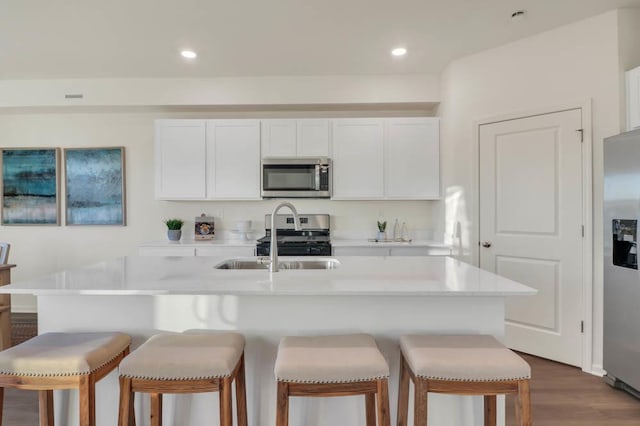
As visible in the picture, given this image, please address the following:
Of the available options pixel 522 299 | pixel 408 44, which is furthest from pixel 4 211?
pixel 522 299

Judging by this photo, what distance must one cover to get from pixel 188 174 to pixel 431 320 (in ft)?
10.1

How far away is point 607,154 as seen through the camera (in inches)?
96.7

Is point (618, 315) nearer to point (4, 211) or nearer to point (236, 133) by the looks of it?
point (236, 133)

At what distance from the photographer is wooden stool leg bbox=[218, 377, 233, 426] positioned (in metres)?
1.37

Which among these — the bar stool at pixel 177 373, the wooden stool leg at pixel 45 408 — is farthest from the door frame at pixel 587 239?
the wooden stool leg at pixel 45 408

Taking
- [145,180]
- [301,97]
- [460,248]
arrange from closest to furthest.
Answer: [460,248] → [301,97] → [145,180]

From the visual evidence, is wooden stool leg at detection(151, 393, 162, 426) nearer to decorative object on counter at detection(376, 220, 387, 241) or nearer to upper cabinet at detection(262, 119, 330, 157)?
upper cabinet at detection(262, 119, 330, 157)

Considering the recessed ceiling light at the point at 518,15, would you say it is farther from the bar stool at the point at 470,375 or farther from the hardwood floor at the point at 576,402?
the hardwood floor at the point at 576,402

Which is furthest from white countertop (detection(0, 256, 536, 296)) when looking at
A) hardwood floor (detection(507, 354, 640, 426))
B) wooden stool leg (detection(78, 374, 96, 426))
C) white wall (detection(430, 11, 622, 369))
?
white wall (detection(430, 11, 622, 369))

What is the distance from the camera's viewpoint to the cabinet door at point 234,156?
12.7 feet

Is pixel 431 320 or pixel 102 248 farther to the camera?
pixel 102 248

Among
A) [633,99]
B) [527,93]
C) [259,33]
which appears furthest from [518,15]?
[259,33]

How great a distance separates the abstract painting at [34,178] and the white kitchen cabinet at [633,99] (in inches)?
219

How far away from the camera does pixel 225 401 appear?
1367 millimetres
